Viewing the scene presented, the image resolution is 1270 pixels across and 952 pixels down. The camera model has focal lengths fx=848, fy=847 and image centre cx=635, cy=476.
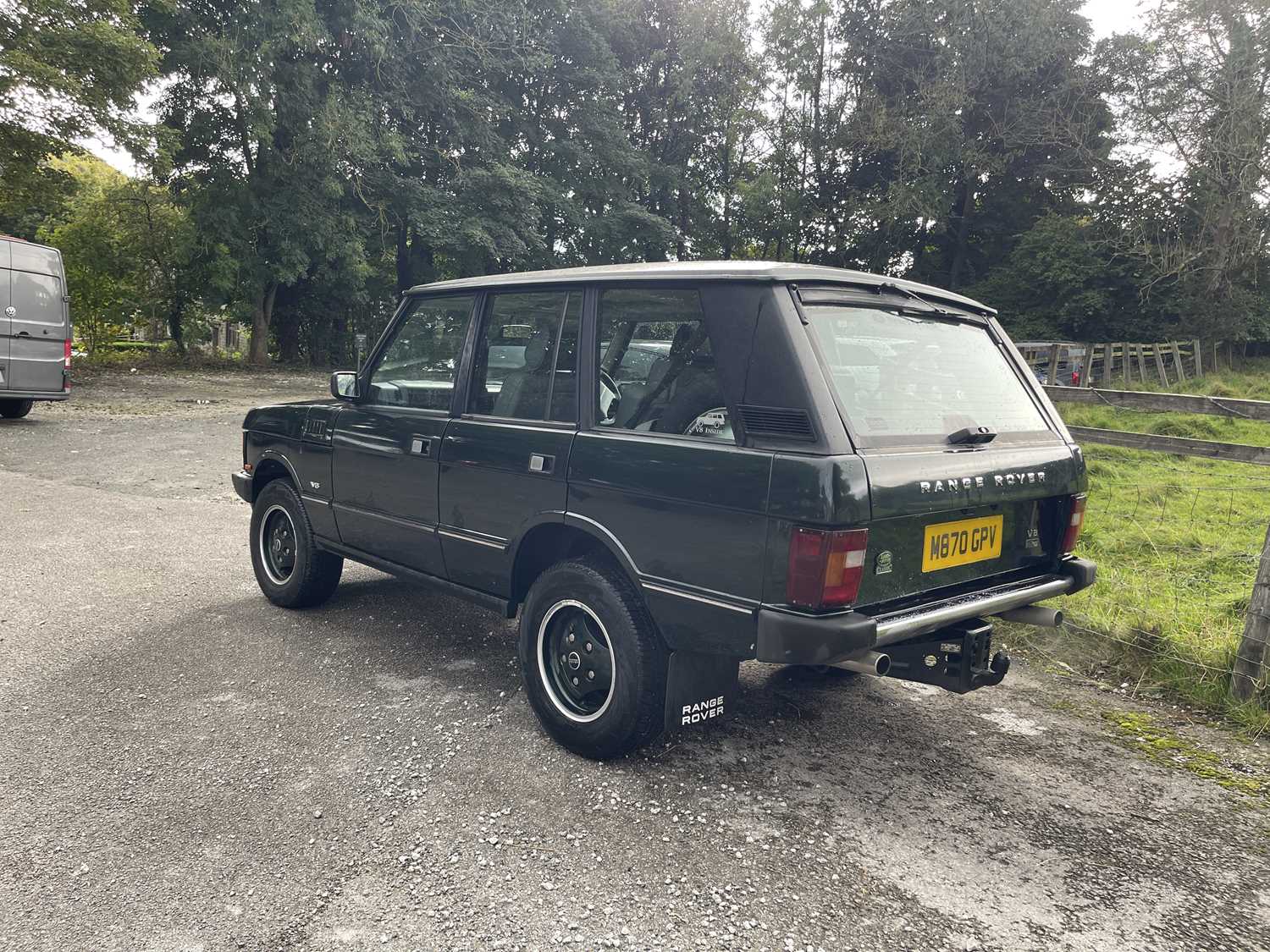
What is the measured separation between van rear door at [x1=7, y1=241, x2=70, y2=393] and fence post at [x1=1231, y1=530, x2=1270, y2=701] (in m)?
14.0

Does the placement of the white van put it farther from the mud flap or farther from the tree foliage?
the mud flap

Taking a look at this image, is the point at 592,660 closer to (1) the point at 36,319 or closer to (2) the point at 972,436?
(2) the point at 972,436

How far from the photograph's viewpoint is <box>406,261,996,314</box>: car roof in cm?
287

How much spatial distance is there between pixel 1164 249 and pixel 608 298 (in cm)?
2887

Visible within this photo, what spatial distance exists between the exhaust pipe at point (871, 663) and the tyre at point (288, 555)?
3190mm

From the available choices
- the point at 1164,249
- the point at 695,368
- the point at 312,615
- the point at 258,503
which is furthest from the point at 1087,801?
→ the point at 1164,249

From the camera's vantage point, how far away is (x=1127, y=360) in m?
21.8

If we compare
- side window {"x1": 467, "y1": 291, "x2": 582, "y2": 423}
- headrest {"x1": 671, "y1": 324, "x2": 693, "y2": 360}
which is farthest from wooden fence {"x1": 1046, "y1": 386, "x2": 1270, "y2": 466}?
side window {"x1": 467, "y1": 291, "x2": 582, "y2": 423}

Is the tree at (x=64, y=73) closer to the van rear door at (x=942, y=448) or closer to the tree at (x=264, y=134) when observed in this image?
the tree at (x=264, y=134)

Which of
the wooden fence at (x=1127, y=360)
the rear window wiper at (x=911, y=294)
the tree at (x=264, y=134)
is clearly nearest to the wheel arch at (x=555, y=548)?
the rear window wiper at (x=911, y=294)

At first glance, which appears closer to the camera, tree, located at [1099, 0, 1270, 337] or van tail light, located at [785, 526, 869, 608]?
van tail light, located at [785, 526, 869, 608]

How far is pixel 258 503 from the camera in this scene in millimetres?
5184

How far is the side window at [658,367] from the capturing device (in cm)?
294

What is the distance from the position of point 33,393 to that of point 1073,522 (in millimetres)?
13949
